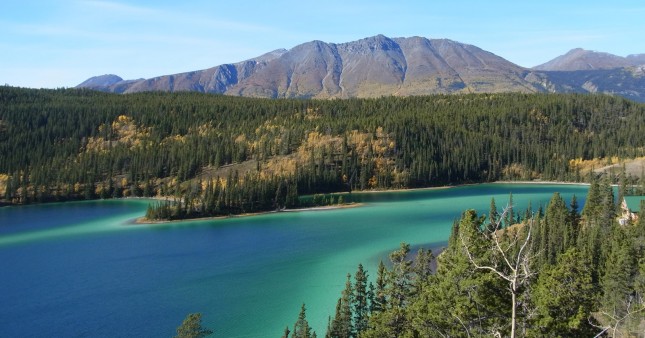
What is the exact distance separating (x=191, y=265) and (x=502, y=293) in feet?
176

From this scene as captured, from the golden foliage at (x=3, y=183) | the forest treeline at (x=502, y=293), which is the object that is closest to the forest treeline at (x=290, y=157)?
the golden foliage at (x=3, y=183)

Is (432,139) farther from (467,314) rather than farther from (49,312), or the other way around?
(467,314)

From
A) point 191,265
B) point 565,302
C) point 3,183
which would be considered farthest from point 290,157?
point 565,302

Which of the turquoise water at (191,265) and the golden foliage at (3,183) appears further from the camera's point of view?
the golden foliage at (3,183)

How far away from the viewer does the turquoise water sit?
152 feet

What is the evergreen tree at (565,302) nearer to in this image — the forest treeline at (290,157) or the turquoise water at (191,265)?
the turquoise water at (191,265)

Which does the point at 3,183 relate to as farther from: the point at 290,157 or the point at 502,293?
the point at 502,293

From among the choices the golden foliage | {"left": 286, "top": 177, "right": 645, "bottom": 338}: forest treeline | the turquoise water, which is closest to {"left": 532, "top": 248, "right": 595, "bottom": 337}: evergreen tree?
{"left": 286, "top": 177, "right": 645, "bottom": 338}: forest treeline

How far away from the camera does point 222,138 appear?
600 ft

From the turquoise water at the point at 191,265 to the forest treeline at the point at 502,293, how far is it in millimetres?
10636

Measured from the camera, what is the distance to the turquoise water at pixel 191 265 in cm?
4644

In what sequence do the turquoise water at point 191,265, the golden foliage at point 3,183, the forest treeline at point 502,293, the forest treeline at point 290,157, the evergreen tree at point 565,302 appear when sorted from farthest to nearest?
1. the forest treeline at point 290,157
2. the golden foliage at point 3,183
3. the turquoise water at point 191,265
4. the evergreen tree at point 565,302
5. the forest treeline at point 502,293

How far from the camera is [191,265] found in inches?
2702

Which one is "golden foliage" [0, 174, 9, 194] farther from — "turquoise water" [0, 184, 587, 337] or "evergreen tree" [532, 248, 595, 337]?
"evergreen tree" [532, 248, 595, 337]
